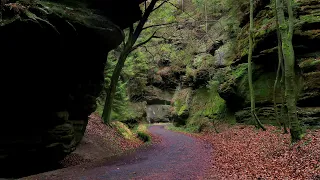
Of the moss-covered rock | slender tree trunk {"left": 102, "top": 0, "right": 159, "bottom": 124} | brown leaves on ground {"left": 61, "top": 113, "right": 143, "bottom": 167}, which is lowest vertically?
brown leaves on ground {"left": 61, "top": 113, "right": 143, "bottom": 167}

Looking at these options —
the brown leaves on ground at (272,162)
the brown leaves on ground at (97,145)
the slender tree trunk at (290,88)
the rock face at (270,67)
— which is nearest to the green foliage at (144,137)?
the brown leaves on ground at (97,145)

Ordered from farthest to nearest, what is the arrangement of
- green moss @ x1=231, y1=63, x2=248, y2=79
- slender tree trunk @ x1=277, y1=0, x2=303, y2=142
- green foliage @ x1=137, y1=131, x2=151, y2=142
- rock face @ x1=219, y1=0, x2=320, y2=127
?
green moss @ x1=231, y1=63, x2=248, y2=79 → green foliage @ x1=137, y1=131, x2=151, y2=142 → rock face @ x1=219, y1=0, x2=320, y2=127 → slender tree trunk @ x1=277, y1=0, x2=303, y2=142

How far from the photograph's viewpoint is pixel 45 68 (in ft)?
35.6

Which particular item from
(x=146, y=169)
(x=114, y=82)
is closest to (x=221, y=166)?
(x=146, y=169)

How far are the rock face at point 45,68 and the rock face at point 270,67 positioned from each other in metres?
11.2

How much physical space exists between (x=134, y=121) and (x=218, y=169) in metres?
19.7

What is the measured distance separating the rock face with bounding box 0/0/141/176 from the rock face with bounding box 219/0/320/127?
11.2 meters

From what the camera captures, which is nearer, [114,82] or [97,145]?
[97,145]

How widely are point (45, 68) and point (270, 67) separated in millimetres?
16926

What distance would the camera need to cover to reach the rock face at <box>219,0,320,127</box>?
15.6m

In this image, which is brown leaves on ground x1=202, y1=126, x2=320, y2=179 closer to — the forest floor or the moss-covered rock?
A: the forest floor

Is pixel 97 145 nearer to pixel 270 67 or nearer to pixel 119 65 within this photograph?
pixel 119 65

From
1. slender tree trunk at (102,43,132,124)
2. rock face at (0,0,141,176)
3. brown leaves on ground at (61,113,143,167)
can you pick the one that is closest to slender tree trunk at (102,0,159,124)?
slender tree trunk at (102,43,132,124)

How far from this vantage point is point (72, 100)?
13992 millimetres
